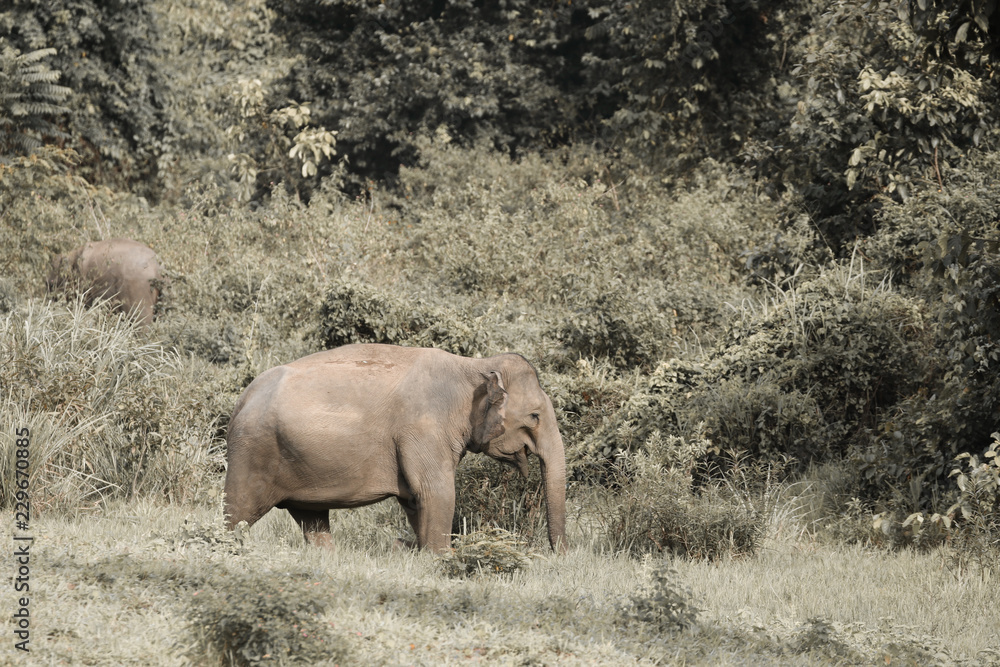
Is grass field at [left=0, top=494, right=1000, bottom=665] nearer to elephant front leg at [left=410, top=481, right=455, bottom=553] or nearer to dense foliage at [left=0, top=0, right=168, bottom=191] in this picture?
elephant front leg at [left=410, top=481, right=455, bottom=553]

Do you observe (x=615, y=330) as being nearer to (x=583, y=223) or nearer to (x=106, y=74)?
(x=583, y=223)

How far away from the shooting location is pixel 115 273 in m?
15.4

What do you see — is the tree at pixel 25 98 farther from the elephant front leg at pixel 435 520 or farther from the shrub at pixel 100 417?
the elephant front leg at pixel 435 520

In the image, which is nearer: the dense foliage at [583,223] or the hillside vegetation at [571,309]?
the hillside vegetation at [571,309]

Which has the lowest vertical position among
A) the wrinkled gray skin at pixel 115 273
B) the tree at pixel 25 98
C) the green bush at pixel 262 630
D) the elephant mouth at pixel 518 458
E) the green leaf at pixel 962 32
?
the wrinkled gray skin at pixel 115 273

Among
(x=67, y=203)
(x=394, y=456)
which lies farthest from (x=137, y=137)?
(x=394, y=456)

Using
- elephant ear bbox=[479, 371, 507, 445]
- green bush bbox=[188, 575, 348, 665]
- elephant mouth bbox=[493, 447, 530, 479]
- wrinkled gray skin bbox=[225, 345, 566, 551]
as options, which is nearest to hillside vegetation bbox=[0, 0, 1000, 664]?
green bush bbox=[188, 575, 348, 665]

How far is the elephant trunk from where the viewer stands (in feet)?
26.6

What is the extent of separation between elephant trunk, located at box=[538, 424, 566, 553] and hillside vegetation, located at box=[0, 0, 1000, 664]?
0.93 feet

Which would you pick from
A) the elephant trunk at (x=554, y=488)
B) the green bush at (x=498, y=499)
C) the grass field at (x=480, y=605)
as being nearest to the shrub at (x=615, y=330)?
the green bush at (x=498, y=499)

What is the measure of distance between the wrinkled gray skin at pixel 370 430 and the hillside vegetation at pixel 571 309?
0.39 m

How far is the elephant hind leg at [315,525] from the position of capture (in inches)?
325

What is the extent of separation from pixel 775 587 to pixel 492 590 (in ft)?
6.86

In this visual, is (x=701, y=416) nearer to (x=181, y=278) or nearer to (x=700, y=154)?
(x=181, y=278)
